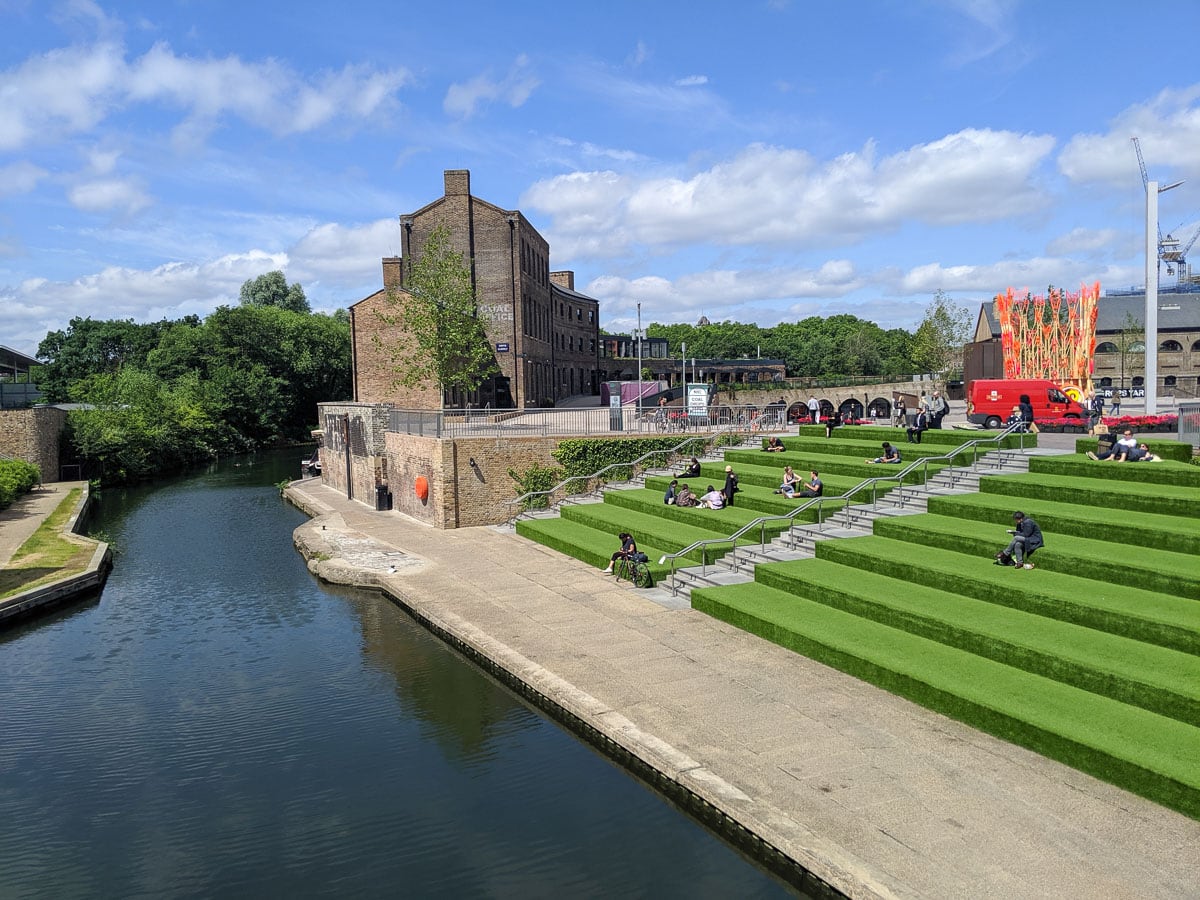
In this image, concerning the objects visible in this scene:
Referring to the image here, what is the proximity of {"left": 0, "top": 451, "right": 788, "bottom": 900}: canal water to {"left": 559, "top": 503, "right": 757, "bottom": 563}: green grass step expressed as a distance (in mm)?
6361

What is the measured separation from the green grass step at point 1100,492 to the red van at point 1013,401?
49.8ft

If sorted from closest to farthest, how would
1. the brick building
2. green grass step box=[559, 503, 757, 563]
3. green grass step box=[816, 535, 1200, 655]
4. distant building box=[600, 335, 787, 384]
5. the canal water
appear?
the canal water, green grass step box=[816, 535, 1200, 655], green grass step box=[559, 503, 757, 563], the brick building, distant building box=[600, 335, 787, 384]

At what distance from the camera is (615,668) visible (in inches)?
535

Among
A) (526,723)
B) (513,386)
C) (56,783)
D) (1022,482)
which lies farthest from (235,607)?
(513,386)

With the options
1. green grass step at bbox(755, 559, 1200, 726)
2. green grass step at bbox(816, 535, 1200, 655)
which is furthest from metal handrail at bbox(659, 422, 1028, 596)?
green grass step at bbox(755, 559, 1200, 726)

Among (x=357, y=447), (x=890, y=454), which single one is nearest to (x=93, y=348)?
(x=357, y=447)

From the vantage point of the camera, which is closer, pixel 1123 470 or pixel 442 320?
pixel 1123 470

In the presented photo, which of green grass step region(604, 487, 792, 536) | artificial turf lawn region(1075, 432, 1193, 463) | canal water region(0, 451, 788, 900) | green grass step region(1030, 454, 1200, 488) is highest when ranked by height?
artificial turf lawn region(1075, 432, 1193, 463)

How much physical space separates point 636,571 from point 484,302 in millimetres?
33200

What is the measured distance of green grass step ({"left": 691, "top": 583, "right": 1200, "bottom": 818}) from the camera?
8.77 meters

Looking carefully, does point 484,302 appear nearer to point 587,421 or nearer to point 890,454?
point 587,421

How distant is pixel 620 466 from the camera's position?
29094 millimetres

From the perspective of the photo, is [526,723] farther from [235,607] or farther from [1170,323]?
[1170,323]

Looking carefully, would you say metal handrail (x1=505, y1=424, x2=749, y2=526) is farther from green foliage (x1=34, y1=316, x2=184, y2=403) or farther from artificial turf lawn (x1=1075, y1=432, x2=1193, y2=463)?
green foliage (x1=34, y1=316, x2=184, y2=403)
